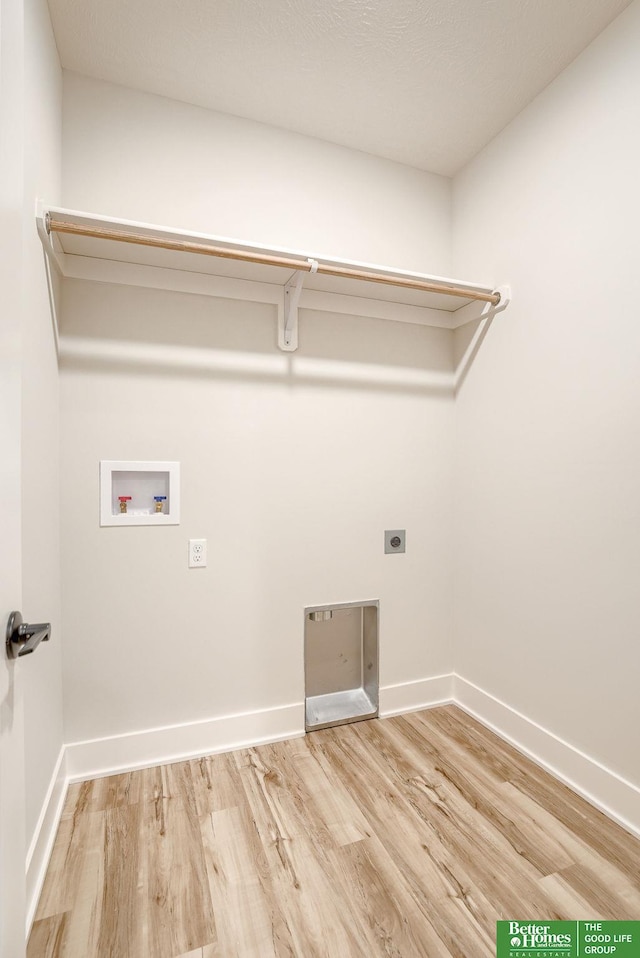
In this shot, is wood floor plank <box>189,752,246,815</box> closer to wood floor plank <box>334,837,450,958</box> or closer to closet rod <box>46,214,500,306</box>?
wood floor plank <box>334,837,450,958</box>

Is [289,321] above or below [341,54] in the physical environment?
below

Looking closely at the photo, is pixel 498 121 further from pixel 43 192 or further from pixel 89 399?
pixel 89 399

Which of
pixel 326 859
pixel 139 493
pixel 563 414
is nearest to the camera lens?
pixel 326 859

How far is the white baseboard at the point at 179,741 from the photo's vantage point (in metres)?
1.79

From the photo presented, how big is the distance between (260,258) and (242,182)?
20.5 inches

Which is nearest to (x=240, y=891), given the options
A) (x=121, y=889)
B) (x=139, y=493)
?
(x=121, y=889)

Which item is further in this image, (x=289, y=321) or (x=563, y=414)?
(x=289, y=321)

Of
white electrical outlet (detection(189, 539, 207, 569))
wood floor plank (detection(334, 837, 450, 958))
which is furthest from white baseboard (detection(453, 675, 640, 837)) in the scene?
white electrical outlet (detection(189, 539, 207, 569))

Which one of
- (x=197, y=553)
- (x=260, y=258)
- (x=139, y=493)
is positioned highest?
(x=260, y=258)

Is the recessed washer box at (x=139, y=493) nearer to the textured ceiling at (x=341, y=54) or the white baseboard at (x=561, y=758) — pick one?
the textured ceiling at (x=341, y=54)

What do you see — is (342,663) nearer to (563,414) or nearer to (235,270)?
(563,414)

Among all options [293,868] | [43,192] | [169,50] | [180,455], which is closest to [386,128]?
[169,50]

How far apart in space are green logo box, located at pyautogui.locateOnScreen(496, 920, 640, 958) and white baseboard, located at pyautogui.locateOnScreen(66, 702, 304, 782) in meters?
1.08

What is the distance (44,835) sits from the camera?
139cm
